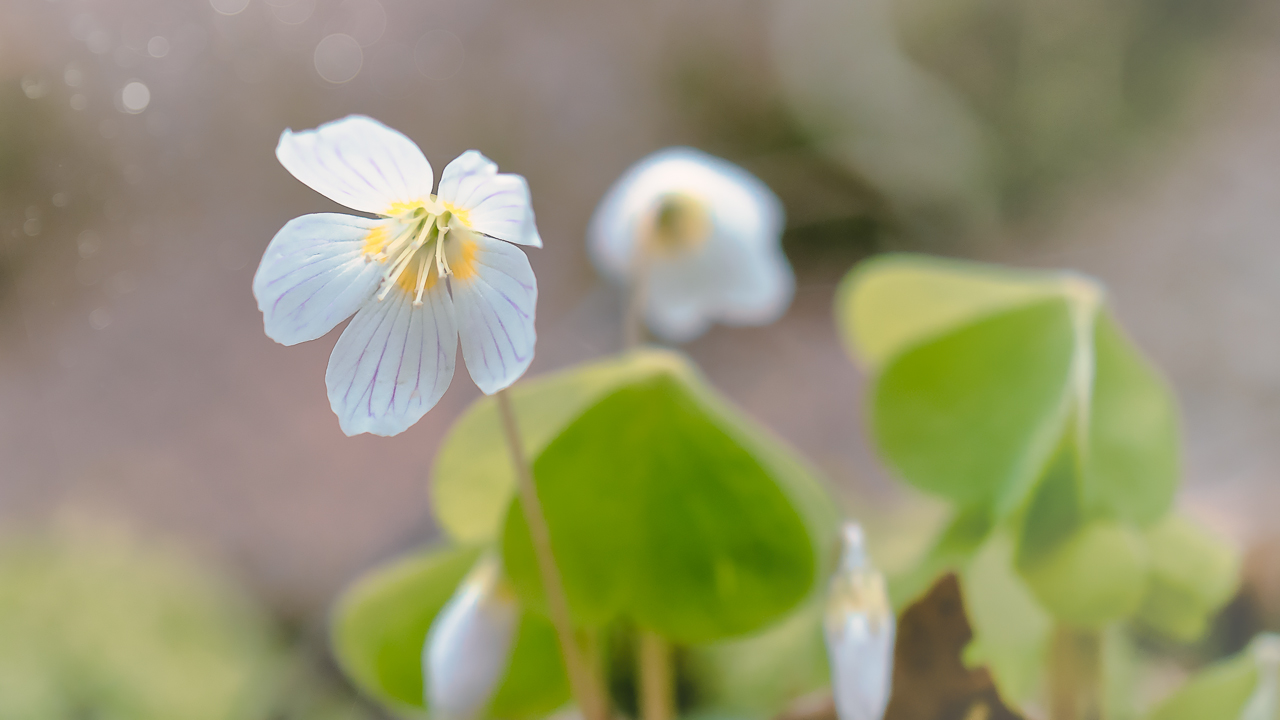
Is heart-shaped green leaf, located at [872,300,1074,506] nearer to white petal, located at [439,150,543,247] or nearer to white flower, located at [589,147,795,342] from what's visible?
white flower, located at [589,147,795,342]

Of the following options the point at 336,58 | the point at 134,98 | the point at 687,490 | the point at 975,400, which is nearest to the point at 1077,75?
the point at 975,400

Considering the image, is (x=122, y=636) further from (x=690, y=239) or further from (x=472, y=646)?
(x=690, y=239)

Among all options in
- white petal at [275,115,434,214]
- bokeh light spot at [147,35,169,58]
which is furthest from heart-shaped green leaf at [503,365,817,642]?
bokeh light spot at [147,35,169,58]

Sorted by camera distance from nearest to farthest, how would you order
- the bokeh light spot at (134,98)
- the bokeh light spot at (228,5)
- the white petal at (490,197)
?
the white petal at (490,197) < the bokeh light spot at (134,98) < the bokeh light spot at (228,5)

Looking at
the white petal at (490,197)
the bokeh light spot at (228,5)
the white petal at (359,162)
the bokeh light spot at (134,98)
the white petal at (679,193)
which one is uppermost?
the bokeh light spot at (228,5)

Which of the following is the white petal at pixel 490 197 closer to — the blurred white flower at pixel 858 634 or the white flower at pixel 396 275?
the white flower at pixel 396 275

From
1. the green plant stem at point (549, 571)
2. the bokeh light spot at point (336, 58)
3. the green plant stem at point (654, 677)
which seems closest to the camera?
the green plant stem at point (549, 571)

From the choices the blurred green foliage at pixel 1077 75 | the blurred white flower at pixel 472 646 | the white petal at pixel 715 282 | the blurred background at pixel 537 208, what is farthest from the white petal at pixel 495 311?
the blurred green foliage at pixel 1077 75

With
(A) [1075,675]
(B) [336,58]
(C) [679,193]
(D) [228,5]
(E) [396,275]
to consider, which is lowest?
(A) [1075,675]
